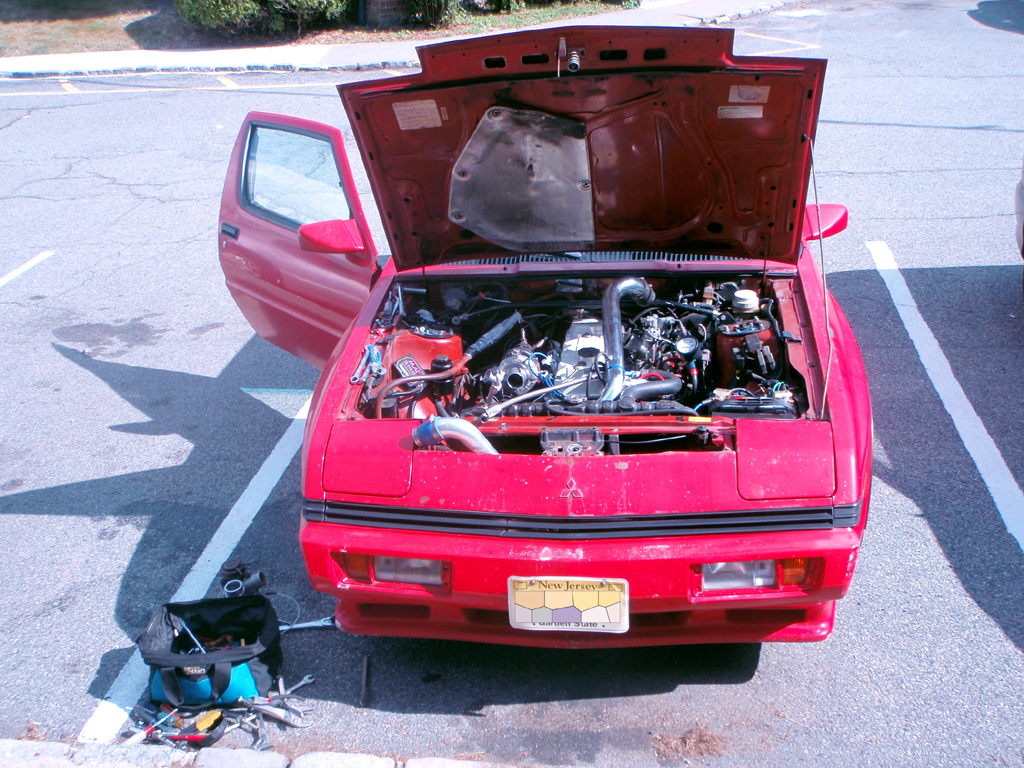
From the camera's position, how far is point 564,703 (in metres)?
2.74

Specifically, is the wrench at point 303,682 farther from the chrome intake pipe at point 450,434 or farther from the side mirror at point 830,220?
the side mirror at point 830,220

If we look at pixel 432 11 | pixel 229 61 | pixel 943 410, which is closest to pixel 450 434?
pixel 943 410

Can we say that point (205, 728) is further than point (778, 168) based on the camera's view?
No

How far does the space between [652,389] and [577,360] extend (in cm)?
42

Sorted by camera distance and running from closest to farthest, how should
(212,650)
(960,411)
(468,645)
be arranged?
(212,650) < (468,645) < (960,411)

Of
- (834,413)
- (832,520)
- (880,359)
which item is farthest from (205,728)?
(880,359)

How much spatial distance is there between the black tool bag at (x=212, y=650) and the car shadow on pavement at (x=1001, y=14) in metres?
14.6

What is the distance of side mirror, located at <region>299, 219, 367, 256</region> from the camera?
352 cm

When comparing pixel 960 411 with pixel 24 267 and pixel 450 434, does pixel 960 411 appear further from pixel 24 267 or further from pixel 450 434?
pixel 24 267

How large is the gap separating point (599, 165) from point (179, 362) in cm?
343

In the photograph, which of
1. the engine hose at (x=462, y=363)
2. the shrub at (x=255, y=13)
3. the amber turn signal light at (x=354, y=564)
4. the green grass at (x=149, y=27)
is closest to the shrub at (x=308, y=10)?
the shrub at (x=255, y=13)

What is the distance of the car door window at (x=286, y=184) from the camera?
402cm

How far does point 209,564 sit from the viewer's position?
138 inches

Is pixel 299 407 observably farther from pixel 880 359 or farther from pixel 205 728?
pixel 880 359
